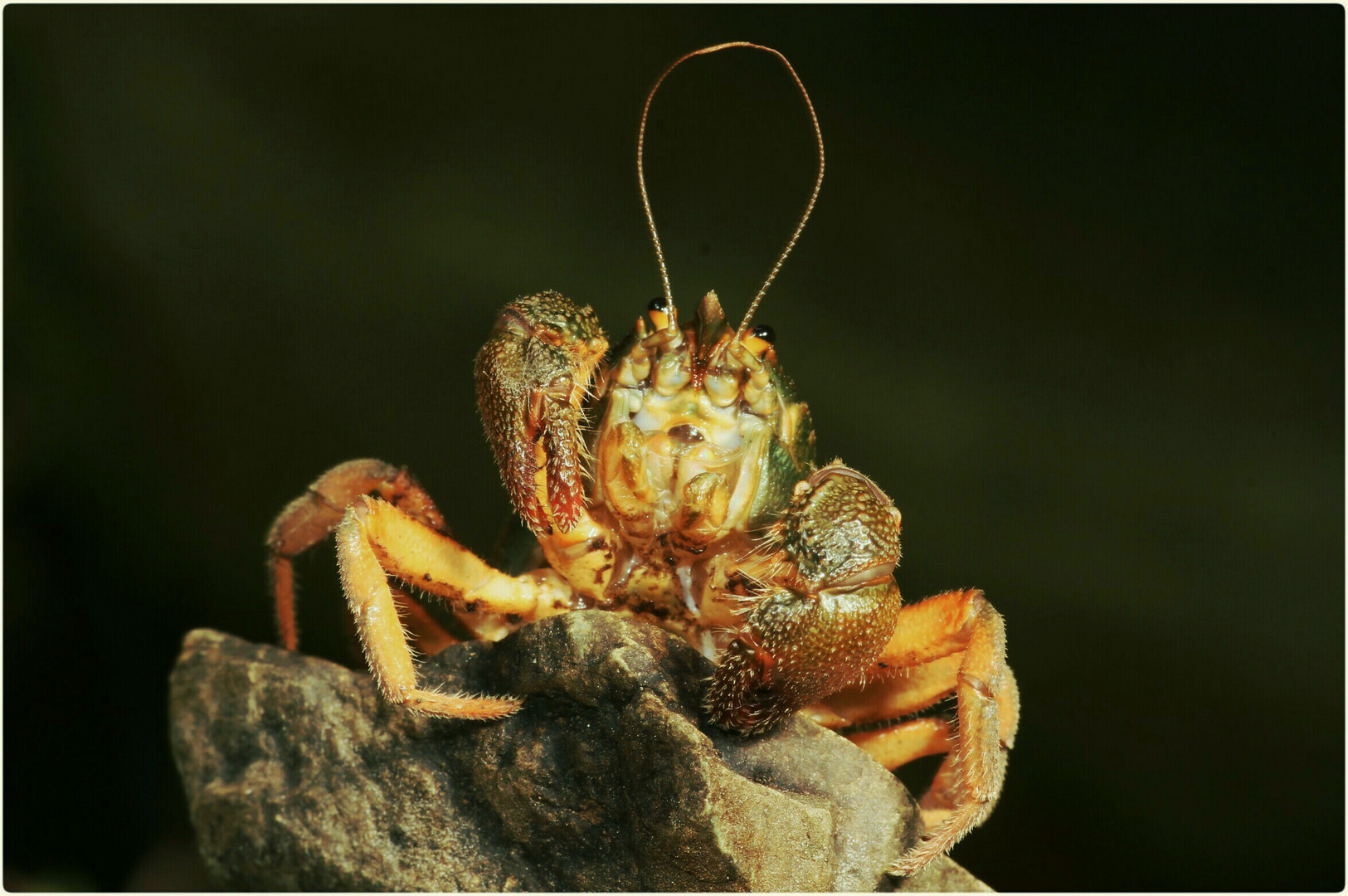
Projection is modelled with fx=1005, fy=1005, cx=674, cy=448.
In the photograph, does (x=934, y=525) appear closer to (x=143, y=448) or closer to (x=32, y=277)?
(x=143, y=448)

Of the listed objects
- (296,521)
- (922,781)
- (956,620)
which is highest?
(296,521)

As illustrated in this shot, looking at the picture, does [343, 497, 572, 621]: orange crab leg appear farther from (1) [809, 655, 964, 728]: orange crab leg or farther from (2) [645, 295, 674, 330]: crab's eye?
(1) [809, 655, 964, 728]: orange crab leg

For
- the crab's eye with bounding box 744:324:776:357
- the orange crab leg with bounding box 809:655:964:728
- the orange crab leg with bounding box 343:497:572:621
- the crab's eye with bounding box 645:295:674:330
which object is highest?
the crab's eye with bounding box 645:295:674:330

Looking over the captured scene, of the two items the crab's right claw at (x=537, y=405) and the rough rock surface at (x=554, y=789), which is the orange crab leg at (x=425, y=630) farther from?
the crab's right claw at (x=537, y=405)

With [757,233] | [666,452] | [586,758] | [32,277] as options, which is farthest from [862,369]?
[32,277]

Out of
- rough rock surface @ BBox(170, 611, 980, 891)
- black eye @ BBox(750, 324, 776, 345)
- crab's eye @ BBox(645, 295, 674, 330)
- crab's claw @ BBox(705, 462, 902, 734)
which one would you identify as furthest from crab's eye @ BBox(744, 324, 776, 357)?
rough rock surface @ BBox(170, 611, 980, 891)

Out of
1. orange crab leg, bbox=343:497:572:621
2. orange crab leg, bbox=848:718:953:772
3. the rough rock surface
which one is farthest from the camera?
orange crab leg, bbox=848:718:953:772

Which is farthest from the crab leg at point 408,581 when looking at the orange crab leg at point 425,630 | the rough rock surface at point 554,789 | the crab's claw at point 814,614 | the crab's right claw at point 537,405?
the orange crab leg at point 425,630
